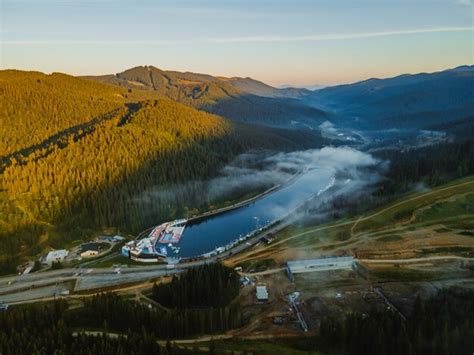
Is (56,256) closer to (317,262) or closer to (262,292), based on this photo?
(262,292)

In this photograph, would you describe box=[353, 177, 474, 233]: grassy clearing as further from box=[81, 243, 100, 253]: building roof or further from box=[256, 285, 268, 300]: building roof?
box=[81, 243, 100, 253]: building roof

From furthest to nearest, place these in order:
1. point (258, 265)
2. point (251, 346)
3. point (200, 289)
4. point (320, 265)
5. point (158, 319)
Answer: point (258, 265), point (320, 265), point (200, 289), point (158, 319), point (251, 346)

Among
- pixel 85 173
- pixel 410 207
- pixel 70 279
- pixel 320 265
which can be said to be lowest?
pixel 70 279

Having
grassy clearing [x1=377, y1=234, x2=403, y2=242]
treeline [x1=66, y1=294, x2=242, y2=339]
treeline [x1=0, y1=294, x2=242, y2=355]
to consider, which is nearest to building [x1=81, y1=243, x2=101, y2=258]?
treeline [x1=0, y1=294, x2=242, y2=355]

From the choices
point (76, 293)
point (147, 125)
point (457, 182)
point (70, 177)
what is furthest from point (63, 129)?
point (457, 182)

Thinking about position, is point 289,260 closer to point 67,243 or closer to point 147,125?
point 67,243

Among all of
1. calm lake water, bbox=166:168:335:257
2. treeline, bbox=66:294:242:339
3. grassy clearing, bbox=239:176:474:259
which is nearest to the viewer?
treeline, bbox=66:294:242:339

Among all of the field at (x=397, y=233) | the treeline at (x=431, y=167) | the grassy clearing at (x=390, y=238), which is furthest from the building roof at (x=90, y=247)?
the treeline at (x=431, y=167)

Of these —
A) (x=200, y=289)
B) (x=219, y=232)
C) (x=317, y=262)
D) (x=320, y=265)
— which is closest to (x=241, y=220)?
(x=219, y=232)
